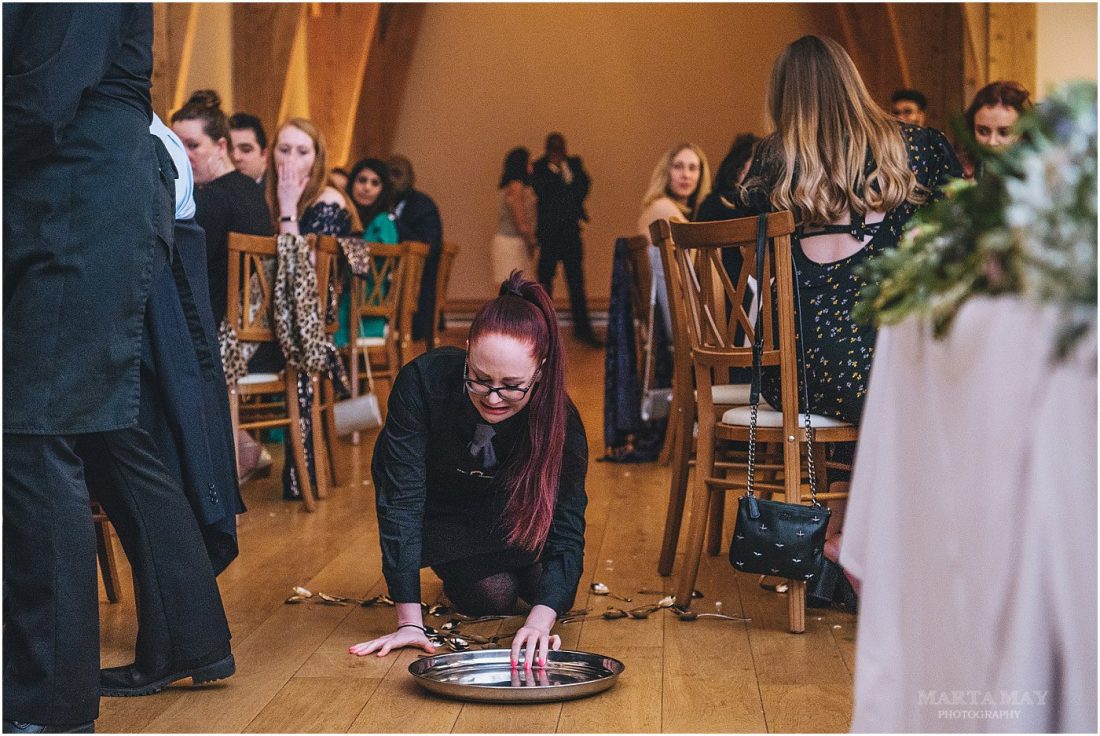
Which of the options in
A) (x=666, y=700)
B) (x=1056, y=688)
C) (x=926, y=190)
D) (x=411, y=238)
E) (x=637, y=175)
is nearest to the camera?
(x=1056, y=688)

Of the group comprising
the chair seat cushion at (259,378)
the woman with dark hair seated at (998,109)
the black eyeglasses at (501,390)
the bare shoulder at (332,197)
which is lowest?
the chair seat cushion at (259,378)

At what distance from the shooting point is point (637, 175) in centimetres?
1318

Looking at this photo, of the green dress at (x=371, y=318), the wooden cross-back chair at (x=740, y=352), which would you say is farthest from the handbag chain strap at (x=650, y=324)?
the wooden cross-back chair at (x=740, y=352)

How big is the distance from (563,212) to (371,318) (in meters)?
5.58

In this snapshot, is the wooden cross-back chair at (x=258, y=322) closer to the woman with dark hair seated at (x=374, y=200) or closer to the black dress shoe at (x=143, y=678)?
the black dress shoe at (x=143, y=678)

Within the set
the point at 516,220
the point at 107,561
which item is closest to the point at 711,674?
the point at 107,561

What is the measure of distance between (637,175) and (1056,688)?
39.8 ft

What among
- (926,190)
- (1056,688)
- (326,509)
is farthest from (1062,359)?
(326,509)

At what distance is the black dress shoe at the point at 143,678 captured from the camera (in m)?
2.23

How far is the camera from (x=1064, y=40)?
20.5 ft

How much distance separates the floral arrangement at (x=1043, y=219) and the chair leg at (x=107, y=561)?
2.09 m

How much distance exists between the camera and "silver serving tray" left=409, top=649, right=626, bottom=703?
86.2 inches

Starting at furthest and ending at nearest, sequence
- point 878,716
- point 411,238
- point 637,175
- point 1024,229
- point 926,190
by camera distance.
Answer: point 637,175, point 411,238, point 926,190, point 878,716, point 1024,229

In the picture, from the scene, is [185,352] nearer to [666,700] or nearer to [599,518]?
[666,700]
